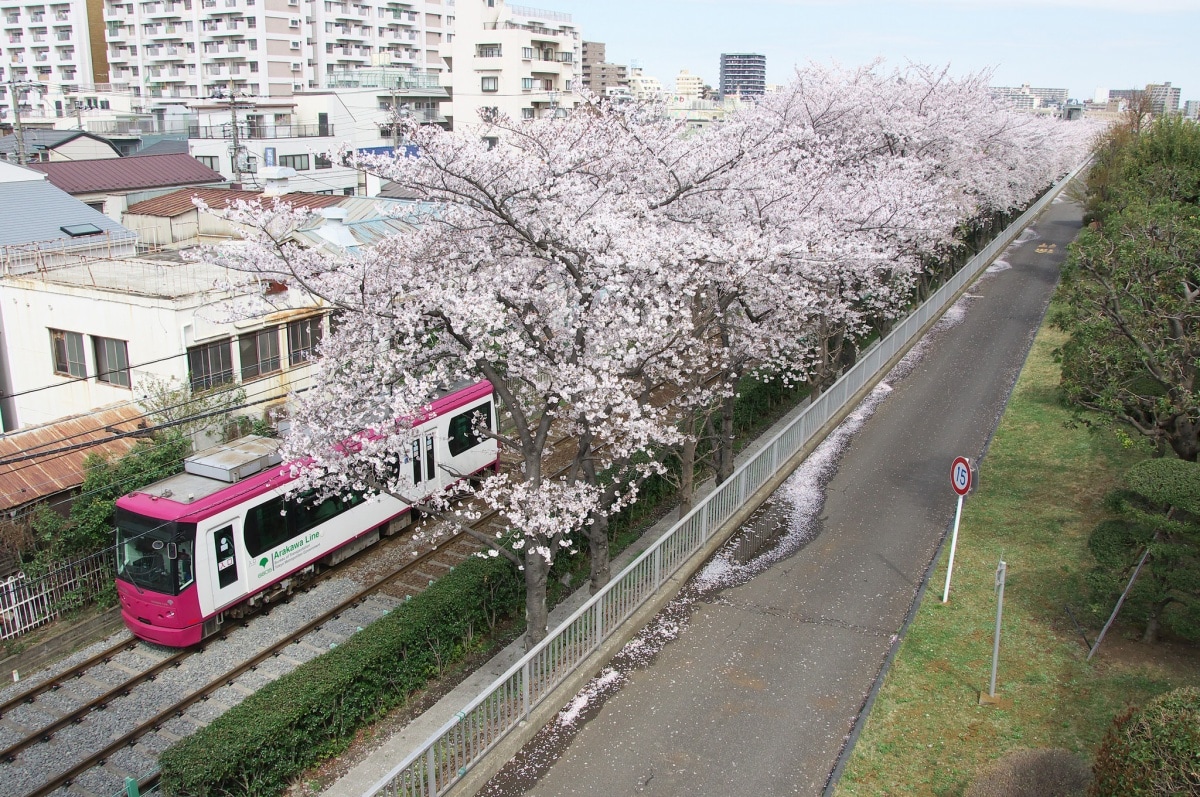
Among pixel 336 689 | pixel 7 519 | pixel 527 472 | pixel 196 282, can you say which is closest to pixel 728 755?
pixel 527 472

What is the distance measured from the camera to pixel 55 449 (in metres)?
18.7

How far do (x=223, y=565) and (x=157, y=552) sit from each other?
1.04 metres

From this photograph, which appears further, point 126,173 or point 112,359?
point 126,173

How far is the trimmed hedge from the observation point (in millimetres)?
10875

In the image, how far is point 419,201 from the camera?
14477 millimetres

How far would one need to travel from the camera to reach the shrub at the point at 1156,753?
752 cm

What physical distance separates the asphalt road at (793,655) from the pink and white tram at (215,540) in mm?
4723

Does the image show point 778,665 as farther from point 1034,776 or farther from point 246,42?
point 246,42

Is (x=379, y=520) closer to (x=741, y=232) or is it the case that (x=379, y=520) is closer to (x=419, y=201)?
(x=419, y=201)

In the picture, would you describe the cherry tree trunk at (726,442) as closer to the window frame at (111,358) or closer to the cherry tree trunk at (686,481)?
the cherry tree trunk at (686,481)

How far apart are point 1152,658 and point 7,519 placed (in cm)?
1920

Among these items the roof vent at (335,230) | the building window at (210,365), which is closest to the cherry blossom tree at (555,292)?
the building window at (210,365)

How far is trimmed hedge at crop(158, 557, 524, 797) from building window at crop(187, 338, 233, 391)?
33.3 ft

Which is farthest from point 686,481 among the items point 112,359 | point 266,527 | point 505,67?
point 505,67
